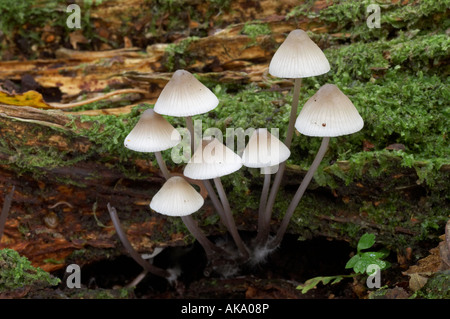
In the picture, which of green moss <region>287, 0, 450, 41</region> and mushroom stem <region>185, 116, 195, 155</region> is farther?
green moss <region>287, 0, 450, 41</region>

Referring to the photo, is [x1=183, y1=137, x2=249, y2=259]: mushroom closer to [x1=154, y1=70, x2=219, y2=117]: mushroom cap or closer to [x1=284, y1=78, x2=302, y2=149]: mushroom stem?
[x1=154, y1=70, x2=219, y2=117]: mushroom cap

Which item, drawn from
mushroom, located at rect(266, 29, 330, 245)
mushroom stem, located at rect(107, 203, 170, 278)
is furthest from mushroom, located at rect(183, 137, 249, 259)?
mushroom stem, located at rect(107, 203, 170, 278)

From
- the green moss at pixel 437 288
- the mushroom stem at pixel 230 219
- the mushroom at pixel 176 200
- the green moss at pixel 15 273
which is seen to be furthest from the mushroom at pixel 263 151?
the green moss at pixel 15 273

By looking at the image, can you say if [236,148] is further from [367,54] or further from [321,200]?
[367,54]

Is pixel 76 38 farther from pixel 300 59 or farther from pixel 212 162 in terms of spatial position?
pixel 300 59

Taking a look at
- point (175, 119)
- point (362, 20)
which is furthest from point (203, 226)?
point (362, 20)
